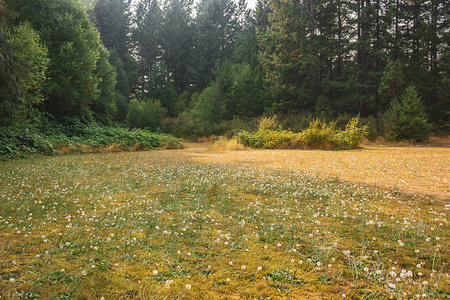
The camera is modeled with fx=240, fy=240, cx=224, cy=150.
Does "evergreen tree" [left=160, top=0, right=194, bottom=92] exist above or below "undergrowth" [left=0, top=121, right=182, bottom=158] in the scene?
above

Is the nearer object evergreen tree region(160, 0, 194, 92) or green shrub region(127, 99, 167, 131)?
green shrub region(127, 99, 167, 131)

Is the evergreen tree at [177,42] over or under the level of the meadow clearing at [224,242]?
over

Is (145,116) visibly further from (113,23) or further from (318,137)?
(113,23)

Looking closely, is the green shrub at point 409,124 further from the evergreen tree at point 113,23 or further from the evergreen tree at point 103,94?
the evergreen tree at point 113,23

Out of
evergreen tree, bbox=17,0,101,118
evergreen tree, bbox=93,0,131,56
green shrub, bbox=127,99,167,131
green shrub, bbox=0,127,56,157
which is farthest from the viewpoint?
evergreen tree, bbox=93,0,131,56

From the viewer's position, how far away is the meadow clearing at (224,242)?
1770 mm

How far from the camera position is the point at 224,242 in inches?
99.7

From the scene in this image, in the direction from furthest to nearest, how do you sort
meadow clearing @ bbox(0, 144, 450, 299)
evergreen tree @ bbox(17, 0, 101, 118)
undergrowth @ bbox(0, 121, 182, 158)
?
evergreen tree @ bbox(17, 0, 101, 118) → undergrowth @ bbox(0, 121, 182, 158) → meadow clearing @ bbox(0, 144, 450, 299)

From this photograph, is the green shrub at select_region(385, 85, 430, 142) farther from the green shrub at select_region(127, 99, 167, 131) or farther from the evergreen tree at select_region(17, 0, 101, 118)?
the evergreen tree at select_region(17, 0, 101, 118)

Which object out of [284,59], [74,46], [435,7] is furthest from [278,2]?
[74,46]

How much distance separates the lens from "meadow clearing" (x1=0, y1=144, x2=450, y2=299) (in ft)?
5.81

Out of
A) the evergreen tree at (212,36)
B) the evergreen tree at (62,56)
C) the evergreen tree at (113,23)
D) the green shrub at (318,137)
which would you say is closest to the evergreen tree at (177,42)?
the evergreen tree at (212,36)

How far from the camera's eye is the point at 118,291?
1.72 metres

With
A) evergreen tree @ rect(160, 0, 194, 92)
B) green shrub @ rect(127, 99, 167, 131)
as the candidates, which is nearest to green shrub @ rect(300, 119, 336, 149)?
green shrub @ rect(127, 99, 167, 131)
